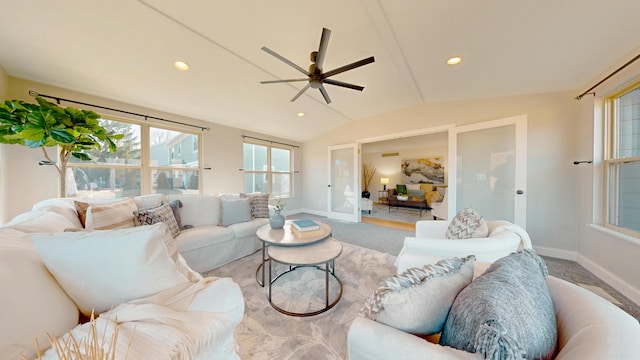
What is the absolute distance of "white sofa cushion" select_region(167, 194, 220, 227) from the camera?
2.49 m

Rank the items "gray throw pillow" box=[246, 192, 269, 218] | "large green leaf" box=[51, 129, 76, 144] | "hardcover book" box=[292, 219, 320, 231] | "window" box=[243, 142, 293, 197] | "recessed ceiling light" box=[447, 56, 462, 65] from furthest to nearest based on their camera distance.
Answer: "window" box=[243, 142, 293, 197]
"gray throw pillow" box=[246, 192, 269, 218]
"recessed ceiling light" box=[447, 56, 462, 65]
"hardcover book" box=[292, 219, 320, 231]
"large green leaf" box=[51, 129, 76, 144]

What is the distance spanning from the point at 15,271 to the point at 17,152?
3055mm

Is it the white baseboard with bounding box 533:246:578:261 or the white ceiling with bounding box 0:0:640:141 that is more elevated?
the white ceiling with bounding box 0:0:640:141

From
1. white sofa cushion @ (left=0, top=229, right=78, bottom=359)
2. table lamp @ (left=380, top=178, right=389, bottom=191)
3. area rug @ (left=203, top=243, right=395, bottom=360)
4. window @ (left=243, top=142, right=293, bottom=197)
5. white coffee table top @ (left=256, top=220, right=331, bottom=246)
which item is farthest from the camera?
table lamp @ (left=380, top=178, right=389, bottom=191)

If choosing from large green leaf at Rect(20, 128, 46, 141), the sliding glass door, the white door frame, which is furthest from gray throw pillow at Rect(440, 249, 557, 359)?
the white door frame

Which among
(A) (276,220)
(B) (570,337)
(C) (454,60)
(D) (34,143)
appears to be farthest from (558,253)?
(D) (34,143)

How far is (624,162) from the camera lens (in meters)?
1.97

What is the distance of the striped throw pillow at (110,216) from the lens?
1.66 m

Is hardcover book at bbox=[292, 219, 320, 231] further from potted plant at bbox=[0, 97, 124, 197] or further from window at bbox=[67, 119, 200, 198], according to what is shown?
window at bbox=[67, 119, 200, 198]

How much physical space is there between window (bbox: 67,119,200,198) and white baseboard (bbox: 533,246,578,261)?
18.9ft

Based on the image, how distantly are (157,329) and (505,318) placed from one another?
1.14m

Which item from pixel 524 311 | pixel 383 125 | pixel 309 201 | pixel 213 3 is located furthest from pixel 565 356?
pixel 309 201

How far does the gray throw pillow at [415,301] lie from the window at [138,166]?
4.06 meters

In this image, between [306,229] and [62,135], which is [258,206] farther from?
[62,135]
